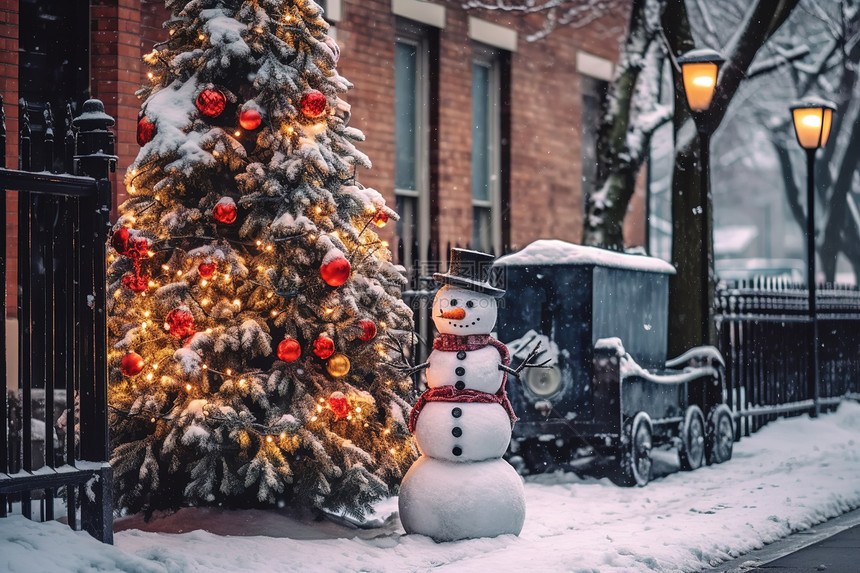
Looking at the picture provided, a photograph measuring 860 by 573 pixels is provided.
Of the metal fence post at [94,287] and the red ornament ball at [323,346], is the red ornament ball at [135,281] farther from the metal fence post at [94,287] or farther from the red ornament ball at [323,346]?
the red ornament ball at [323,346]

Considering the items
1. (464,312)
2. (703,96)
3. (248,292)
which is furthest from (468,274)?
(703,96)

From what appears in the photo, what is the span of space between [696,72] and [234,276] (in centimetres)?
580

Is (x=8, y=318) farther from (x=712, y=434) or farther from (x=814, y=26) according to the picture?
(x=814, y=26)

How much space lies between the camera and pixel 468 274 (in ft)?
25.6

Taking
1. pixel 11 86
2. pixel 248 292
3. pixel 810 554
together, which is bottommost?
pixel 810 554

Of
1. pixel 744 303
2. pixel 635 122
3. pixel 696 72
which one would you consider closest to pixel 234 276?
pixel 696 72

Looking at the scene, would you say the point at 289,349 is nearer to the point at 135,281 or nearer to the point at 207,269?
the point at 207,269

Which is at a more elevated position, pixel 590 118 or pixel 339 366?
pixel 590 118

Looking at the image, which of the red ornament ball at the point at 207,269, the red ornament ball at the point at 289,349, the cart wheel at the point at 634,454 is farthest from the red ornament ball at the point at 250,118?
the cart wheel at the point at 634,454

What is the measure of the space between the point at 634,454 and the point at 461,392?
3.06m

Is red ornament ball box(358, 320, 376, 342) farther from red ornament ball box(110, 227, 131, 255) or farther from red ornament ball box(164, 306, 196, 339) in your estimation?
red ornament ball box(110, 227, 131, 255)

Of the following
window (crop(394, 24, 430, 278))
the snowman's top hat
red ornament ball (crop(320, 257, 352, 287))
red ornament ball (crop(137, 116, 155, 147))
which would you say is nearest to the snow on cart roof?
the snowman's top hat

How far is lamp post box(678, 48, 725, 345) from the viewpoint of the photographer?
11.3 m

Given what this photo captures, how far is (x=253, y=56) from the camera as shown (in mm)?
7711
